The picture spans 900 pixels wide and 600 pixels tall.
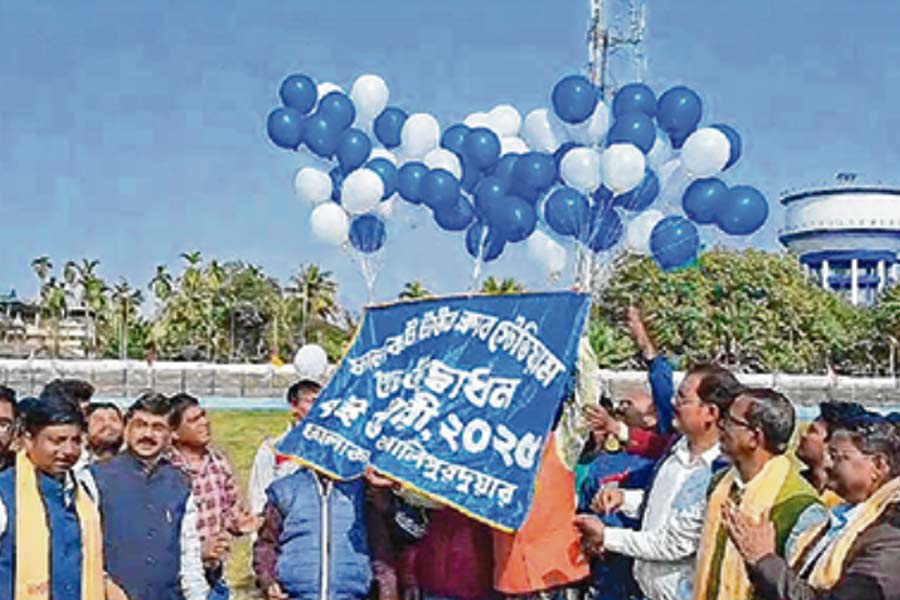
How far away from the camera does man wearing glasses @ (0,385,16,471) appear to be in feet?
16.6

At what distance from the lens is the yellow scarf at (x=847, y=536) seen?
11.6ft

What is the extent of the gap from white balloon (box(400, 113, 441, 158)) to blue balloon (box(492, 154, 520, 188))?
89cm

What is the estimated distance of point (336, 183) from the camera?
34.3 feet

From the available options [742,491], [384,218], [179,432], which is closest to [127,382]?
[384,218]

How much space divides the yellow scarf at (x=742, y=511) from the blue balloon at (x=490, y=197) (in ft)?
16.6

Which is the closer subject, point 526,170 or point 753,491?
point 753,491

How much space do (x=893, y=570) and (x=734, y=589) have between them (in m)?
0.92

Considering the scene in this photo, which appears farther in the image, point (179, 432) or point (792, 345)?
point (792, 345)

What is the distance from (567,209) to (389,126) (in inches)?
79.4

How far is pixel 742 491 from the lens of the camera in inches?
168

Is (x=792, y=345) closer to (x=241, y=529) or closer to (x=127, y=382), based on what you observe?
(x=127, y=382)

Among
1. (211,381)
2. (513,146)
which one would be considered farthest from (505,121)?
(211,381)

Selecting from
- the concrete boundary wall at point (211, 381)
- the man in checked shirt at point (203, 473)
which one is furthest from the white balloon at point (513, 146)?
the concrete boundary wall at point (211, 381)

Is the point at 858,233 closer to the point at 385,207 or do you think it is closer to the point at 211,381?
the point at 211,381
